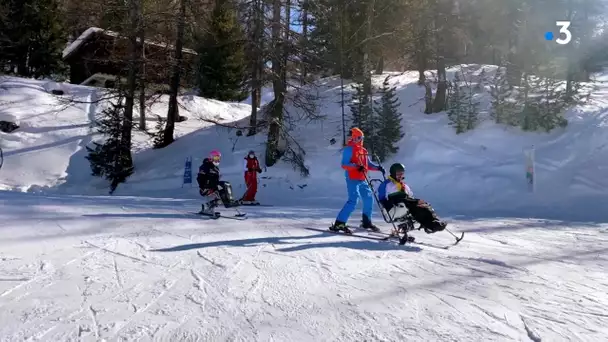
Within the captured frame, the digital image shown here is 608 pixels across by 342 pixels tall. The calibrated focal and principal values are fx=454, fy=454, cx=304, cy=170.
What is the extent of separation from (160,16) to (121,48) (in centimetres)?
310

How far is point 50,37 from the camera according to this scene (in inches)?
1254

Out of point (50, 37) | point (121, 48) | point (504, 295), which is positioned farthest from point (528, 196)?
point (50, 37)

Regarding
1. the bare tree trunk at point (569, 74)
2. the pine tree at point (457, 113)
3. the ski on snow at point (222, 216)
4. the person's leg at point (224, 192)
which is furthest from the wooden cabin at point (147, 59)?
the bare tree trunk at point (569, 74)

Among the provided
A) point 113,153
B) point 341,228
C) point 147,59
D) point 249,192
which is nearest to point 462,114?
point 249,192

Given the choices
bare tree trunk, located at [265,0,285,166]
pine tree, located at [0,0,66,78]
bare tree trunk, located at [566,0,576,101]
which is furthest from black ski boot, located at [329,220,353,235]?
pine tree, located at [0,0,66,78]

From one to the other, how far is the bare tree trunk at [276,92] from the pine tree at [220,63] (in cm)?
752

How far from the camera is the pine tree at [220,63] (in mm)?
26281

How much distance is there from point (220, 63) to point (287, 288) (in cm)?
2722

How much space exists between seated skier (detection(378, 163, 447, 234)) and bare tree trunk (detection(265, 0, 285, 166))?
35.2 feet

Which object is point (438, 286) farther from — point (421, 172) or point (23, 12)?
point (23, 12)

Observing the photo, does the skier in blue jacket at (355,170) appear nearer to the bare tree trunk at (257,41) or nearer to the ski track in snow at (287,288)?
the ski track in snow at (287,288)

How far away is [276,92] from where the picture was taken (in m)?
18.1

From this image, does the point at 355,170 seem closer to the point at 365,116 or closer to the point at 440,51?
the point at 365,116

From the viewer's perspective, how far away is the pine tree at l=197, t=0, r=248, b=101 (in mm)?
26281
